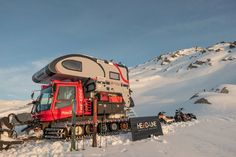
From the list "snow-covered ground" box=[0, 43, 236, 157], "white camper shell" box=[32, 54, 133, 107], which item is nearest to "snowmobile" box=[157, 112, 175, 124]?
"snow-covered ground" box=[0, 43, 236, 157]

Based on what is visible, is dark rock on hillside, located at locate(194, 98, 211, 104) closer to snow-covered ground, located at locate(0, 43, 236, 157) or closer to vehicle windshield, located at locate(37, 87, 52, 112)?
snow-covered ground, located at locate(0, 43, 236, 157)

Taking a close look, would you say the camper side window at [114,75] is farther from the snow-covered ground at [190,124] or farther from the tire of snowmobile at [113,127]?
the snow-covered ground at [190,124]

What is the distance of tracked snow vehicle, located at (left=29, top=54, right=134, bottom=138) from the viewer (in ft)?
42.9

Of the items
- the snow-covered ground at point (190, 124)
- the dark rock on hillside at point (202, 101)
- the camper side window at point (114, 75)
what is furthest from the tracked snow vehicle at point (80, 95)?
the dark rock on hillside at point (202, 101)

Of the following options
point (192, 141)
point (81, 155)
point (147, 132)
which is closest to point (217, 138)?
point (192, 141)

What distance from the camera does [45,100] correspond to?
13609mm

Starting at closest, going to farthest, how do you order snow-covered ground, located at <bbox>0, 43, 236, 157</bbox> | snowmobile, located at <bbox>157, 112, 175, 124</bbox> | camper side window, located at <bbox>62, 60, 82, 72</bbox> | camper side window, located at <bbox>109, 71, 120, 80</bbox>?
snow-covered ground, located at <bbox>0, 43, 236, 157</bbox>, camper side window, located at <bbox>62, 60, 82, 72</bbox>, camper side window, located at <bbox>109, 71, 120, 80</bbox>, snowmobile, located at <bbox>157, 112, 175, 124</bbox>

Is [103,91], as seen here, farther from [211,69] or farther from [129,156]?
[211,69]

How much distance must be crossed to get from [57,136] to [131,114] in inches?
243

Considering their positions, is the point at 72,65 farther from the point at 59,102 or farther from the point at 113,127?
the point at 113,127

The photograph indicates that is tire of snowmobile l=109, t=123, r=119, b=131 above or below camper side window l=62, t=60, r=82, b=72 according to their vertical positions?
Result: below

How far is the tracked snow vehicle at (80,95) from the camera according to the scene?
13061mm

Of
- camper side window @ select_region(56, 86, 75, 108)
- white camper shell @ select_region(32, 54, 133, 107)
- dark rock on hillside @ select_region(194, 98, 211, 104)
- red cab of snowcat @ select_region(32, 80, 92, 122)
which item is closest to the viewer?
red cab of snowcat @ select_region(32, 80, 92, 122)

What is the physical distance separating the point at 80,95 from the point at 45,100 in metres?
1.83
